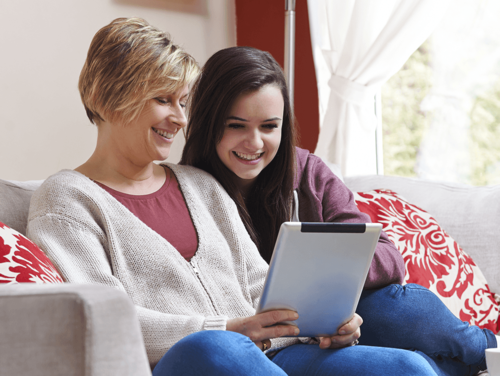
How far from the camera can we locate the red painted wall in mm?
2910

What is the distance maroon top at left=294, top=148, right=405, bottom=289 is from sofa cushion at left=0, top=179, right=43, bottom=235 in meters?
0.71

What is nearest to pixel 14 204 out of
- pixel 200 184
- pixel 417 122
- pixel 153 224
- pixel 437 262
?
pixel 153 224

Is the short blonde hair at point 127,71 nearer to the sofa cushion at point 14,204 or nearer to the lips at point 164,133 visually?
the lips at point 164,133

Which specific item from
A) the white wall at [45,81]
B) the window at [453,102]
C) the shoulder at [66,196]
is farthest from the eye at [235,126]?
the window at [453,102]

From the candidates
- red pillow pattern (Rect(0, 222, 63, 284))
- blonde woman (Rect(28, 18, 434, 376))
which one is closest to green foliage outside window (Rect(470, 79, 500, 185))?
blonde woman (Rect(28, 18, 434, 376))

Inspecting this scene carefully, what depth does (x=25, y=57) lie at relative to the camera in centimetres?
213

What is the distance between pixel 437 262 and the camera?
1702 millimetres

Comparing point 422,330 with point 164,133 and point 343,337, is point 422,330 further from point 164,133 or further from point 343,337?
point 164,133

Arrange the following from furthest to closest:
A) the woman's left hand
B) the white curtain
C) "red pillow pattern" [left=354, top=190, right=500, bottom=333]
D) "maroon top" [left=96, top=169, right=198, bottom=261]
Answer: the white curtain < "red pillow pattern" [left=354, top=190, right=500, bottom=333] < "maroon top" [left=96, top=169, right=198, bottom=261] < the woman's left hand

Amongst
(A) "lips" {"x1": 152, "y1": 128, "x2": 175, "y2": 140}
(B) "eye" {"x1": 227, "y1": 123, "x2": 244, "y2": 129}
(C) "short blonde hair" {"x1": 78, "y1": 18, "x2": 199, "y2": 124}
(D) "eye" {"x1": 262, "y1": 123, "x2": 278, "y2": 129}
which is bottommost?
(D) "eye" {"x1": 262, "y1": 123, "x2": 278, "y2": 129}

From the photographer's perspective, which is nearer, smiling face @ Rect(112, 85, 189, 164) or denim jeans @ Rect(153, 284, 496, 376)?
denim jeans @ Rect(153, 284, 496, 376)

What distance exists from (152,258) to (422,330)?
0.66 m

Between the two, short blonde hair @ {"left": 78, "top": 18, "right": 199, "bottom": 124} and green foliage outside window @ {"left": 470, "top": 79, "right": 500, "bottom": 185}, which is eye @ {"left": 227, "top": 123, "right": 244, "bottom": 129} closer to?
short blonde hair @ {"left": 78, "top": 18, "right": 199, "bottom": 124}

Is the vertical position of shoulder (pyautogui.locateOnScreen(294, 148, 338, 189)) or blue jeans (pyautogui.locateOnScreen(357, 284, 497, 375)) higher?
shoulder (pyautogui.locateOnScreen(294, 148, 338, 189))
